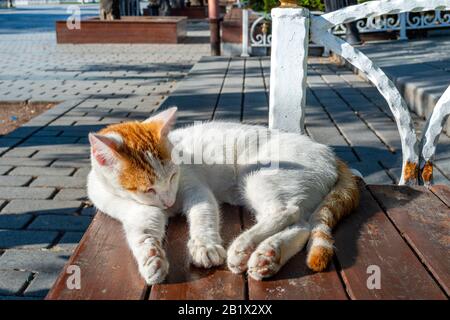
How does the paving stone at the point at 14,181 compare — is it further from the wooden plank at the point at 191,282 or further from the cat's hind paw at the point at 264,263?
the cat's hind paw at the point at 264,263

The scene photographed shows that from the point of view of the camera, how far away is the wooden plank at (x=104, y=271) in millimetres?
1640

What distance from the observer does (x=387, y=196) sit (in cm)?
254

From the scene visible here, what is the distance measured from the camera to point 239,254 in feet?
6.00

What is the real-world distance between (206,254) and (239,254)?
4.6 inches

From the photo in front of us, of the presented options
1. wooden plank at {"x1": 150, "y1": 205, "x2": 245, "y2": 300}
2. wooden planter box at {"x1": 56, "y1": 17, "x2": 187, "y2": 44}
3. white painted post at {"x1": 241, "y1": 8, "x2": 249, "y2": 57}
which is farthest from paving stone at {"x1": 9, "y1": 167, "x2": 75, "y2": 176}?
wooden planter box at {"x1": 56, "y1": 17, "x2": 187, "y2": 44}

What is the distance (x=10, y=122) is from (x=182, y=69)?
4.92 meters

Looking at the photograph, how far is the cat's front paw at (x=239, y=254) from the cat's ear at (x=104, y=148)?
0.68 meters

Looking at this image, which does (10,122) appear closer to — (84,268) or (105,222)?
(105,222)

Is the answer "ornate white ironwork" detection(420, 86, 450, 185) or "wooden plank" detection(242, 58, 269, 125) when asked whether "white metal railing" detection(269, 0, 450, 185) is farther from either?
"wooden plank" detection(242, 58, 269, 125)

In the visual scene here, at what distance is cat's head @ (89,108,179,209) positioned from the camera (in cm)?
223

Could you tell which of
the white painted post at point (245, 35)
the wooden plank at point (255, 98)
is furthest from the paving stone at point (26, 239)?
the white painted post at point (245, 35)

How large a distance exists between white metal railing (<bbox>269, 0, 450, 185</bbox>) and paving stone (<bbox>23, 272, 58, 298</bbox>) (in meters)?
1.71

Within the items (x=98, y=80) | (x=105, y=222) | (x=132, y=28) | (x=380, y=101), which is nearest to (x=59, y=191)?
(x=105, y=222)
